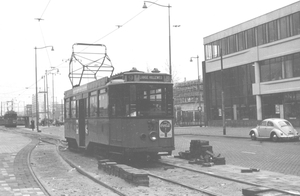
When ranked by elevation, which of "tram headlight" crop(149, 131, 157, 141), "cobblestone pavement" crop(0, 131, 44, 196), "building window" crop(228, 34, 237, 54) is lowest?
"cobblestone pavement" crop(0, 131, 44, 196)

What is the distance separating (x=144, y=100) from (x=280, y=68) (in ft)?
104

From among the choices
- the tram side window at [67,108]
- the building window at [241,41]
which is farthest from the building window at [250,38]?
the tram side window at [67,108]

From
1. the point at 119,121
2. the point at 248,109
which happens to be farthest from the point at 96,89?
the point at 248,109

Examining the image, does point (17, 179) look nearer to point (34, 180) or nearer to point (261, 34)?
point (34, 180)

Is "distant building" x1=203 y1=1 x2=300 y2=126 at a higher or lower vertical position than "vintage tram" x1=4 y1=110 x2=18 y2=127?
higher

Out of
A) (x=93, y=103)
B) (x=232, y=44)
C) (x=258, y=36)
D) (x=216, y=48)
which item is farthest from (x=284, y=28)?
(x=93, y=103)

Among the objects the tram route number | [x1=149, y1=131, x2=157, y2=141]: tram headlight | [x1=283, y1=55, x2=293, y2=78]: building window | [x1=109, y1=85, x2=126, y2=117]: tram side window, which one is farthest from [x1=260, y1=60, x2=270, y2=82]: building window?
[x1=149, y1=131, x2=157, y2=141]: tram headlight

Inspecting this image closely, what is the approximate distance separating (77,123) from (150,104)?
6010 mm

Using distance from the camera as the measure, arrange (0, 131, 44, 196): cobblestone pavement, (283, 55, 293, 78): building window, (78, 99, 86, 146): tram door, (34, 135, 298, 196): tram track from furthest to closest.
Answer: (283, 55, 293, 78): building window, (78, 99, 86, 146): tram door, (0, 131, 44, 196): cobblestone pavement, (34, 135, 298, 196): tram track

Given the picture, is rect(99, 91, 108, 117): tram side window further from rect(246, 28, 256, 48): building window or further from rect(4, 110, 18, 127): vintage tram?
rect(4, 110, 18, 127): vintage tram

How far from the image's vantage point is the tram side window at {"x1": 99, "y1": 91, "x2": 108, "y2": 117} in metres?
14.6

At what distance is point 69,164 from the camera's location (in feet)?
47.8

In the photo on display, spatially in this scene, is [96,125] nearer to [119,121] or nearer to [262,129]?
[119,121]

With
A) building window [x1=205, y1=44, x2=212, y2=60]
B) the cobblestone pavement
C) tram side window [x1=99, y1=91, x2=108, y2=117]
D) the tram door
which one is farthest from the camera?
building window [x1=205, y1=44, x2=212, y2=60]
